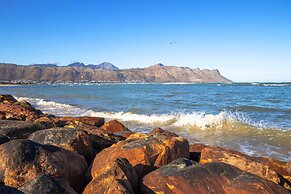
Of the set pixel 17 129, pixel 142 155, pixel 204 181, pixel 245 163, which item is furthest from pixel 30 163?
pixel 245 163

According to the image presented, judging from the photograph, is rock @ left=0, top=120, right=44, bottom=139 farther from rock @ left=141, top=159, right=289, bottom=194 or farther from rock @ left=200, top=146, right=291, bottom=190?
rock @ left=200, top=146, right=291, bottom=190

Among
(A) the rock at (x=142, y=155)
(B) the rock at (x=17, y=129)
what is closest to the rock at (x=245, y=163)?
(A) the rock at (x=142, y=155)

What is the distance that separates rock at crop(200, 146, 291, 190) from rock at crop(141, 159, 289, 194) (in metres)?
0.84

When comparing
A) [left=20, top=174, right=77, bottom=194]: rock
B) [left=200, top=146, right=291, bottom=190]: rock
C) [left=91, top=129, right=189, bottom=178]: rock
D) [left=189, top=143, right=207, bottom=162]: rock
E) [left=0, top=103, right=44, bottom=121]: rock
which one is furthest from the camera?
[left=0, top=103, right=44, bottom=121]: rock

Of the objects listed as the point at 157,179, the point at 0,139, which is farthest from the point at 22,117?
the point at 157,179

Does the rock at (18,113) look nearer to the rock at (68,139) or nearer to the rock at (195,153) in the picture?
the rock at (68,139)

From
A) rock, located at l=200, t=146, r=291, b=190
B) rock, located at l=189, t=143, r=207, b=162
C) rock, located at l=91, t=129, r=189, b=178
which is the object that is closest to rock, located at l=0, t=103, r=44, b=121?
rock, located at l=189, t=143, r=207, b=162

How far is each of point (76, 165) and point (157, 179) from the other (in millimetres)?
1373

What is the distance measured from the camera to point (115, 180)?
3973 millimetres

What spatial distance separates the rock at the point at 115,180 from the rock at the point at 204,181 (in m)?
0.26

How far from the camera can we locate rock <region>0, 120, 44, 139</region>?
6684 millimetres

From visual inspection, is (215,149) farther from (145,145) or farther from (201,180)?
(201,180)

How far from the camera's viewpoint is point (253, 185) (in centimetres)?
426

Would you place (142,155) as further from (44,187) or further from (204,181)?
(44,187)
